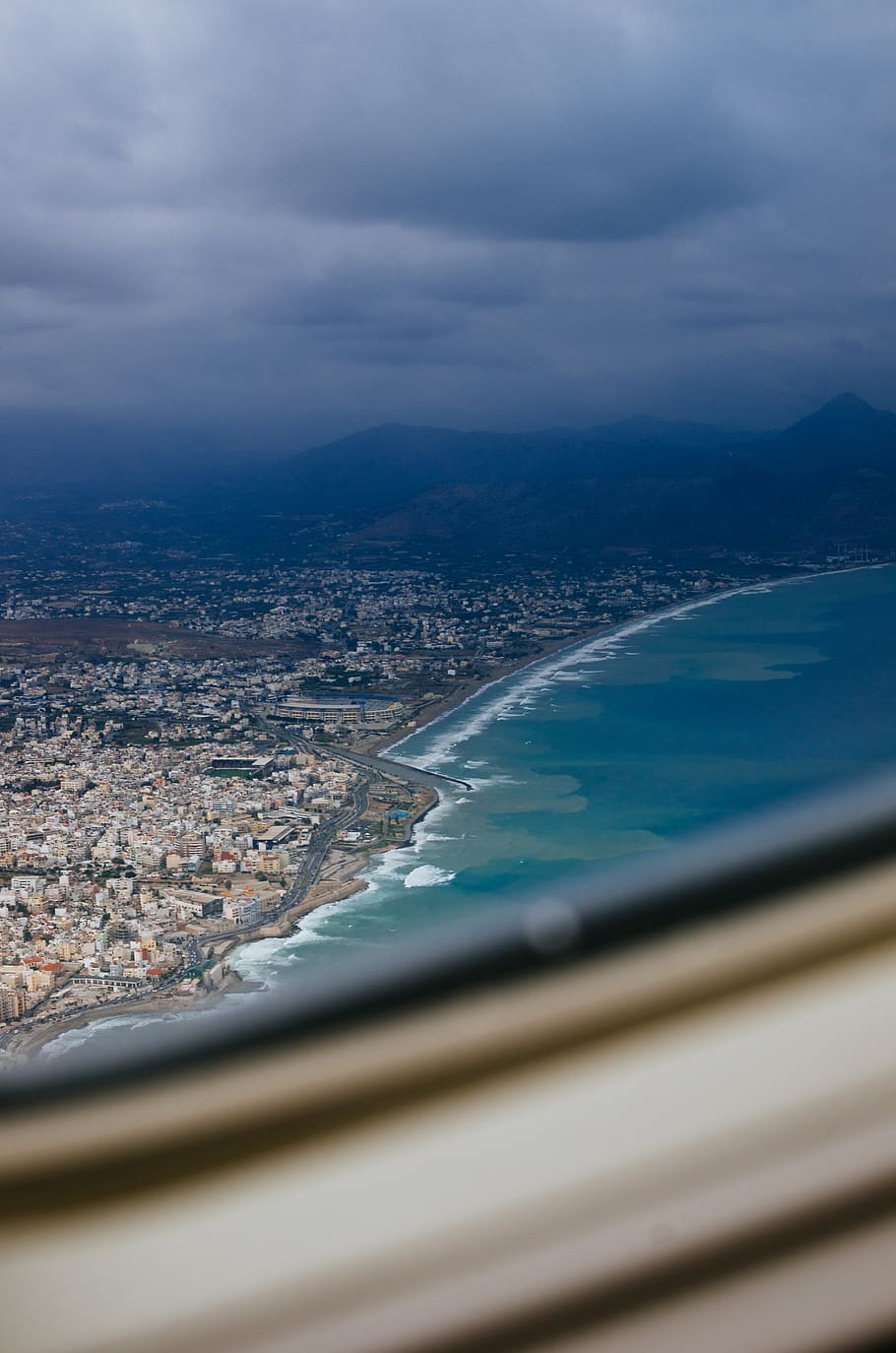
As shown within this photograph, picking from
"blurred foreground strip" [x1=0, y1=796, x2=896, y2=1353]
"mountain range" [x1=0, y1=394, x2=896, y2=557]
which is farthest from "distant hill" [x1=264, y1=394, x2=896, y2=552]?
"blurred foreground strip" [x1=0, y1=796, x2=896, y2=1353]

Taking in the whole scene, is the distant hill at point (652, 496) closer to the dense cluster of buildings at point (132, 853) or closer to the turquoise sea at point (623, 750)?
the turquoise sea at point (623, 750)

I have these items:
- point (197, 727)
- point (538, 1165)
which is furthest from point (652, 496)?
point (538, 1165)

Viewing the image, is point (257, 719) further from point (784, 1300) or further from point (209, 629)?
point (784, 1300)

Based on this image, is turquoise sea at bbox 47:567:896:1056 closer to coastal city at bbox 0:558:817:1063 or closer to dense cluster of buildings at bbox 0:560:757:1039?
coastal city at bbox 0:558:817:1063

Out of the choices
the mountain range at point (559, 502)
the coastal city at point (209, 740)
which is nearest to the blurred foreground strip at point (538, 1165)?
the coastal city at point (209, 740)

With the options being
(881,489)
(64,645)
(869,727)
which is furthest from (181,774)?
(881,489)

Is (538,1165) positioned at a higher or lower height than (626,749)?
higher

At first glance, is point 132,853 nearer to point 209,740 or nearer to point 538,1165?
point 209,740
